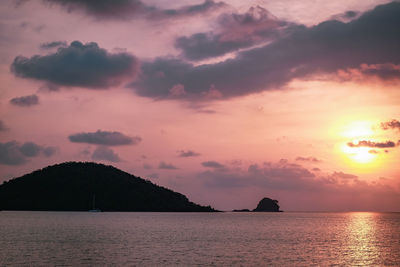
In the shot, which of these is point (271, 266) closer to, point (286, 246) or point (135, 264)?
point (135, 264)

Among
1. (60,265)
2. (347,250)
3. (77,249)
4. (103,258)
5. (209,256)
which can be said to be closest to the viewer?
(60,265)

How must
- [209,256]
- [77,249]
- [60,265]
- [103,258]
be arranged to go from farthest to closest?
[77,249]
[209,256]
[103,258]
[60,265]

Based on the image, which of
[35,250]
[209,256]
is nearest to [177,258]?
[209,256]

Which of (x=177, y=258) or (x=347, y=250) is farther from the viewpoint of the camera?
(x=347, y=250)

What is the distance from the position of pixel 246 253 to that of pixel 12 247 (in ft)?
164

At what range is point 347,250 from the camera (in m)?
107

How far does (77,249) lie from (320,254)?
52055 mm

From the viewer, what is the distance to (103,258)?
82625mm

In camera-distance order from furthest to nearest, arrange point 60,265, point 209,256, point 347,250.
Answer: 1. point 347,250
2. point 209,256
3. point 60,265

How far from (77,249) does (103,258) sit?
50.9 feet

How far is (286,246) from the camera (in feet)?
371

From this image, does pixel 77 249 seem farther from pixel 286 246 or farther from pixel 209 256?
pixel 286 246

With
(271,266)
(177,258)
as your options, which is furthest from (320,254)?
(177,258)

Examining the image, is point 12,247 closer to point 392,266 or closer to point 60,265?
point 60,265
